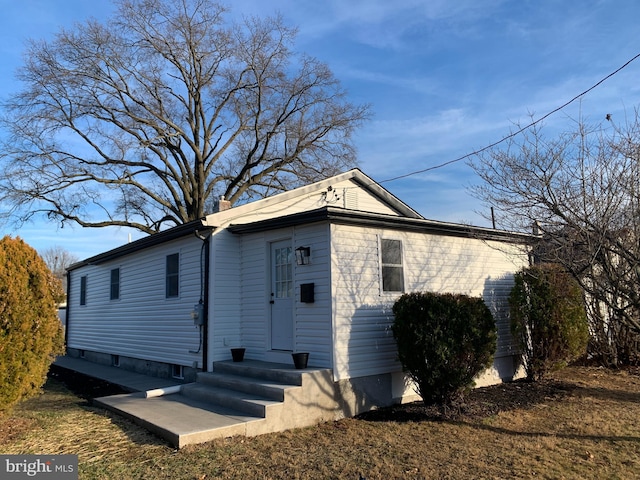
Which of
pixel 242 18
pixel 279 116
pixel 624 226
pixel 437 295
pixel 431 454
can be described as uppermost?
pixel 242 18

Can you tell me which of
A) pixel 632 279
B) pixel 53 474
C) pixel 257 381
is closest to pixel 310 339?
pixel 257 381

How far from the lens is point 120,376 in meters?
10.8

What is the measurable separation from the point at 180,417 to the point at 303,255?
116 inches

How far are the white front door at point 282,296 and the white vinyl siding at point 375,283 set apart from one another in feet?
3.47

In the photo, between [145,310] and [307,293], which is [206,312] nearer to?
[307,293]

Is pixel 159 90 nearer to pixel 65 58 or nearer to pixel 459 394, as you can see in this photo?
→ pixel 65 58

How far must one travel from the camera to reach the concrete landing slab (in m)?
5.50

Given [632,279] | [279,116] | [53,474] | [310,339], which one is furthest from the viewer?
[279,116]

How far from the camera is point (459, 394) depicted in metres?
6.94

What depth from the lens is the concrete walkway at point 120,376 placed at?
363 inches

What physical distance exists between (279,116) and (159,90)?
5610 mm

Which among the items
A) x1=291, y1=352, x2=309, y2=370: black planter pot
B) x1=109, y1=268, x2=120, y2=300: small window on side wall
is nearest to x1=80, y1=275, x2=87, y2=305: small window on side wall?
x1=109, y1=268, x2=120, y2=300: small window on side wall

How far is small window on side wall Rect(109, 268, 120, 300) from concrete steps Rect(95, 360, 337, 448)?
5.54m

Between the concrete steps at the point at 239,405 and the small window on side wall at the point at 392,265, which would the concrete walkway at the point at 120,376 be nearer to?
the concrete steps at the point at 239,405
